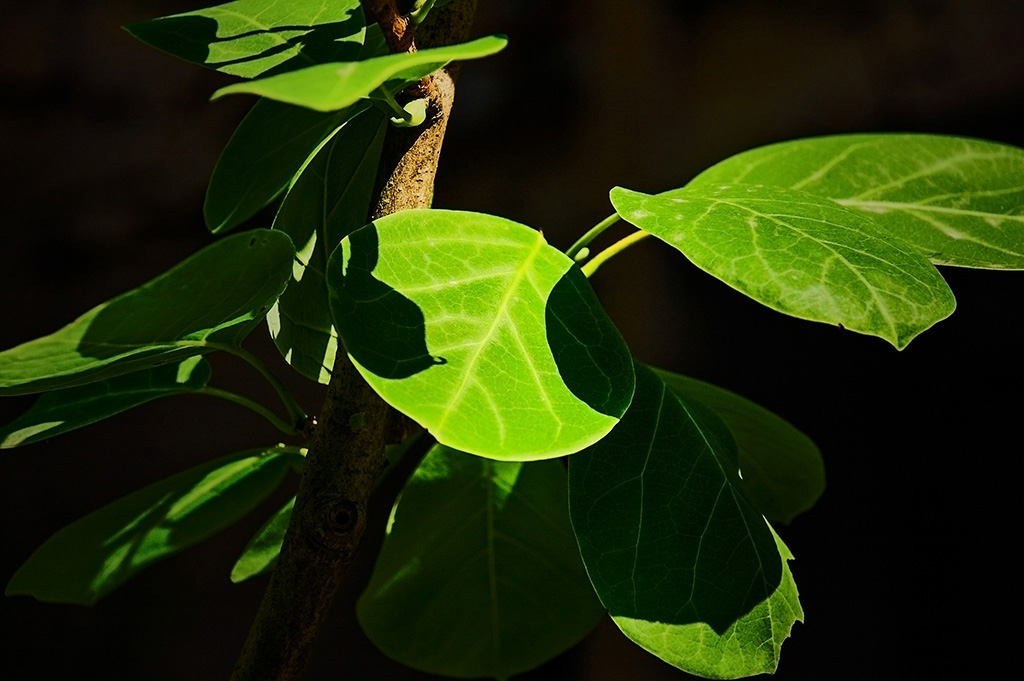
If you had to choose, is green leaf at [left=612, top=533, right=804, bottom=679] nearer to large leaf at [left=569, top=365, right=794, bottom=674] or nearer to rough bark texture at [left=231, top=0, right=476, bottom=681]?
large leaf at [left=569, top=365, right=794, bottom=674]

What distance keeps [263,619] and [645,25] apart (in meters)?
1.24

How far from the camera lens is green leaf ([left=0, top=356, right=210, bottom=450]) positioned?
1.67 ft

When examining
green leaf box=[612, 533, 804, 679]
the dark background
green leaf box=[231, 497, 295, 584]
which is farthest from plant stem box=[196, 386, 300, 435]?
the dark background

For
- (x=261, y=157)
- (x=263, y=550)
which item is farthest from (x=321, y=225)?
(x=263, y=550)

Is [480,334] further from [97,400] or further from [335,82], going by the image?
[97,400]

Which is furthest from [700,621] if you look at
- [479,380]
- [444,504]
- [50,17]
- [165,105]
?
[50,17]

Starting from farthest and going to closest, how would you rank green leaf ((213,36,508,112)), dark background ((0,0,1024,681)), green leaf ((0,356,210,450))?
dark background ((0,0,1024,681)) < green leaf ((0,356,210,450)) < green leaf ((213,36,508,112))

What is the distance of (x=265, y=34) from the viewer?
1.54 feet

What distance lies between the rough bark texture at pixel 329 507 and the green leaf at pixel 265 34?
0.18 feet

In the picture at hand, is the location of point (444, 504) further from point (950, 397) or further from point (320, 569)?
point (950, 397)

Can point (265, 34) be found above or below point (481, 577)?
above

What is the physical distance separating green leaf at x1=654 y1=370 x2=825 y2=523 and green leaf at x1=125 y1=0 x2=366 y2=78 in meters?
0.40

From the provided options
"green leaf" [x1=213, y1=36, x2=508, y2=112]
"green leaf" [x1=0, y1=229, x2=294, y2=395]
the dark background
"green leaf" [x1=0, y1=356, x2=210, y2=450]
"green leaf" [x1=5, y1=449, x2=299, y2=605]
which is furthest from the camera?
the dark background

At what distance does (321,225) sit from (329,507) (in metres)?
0.20
